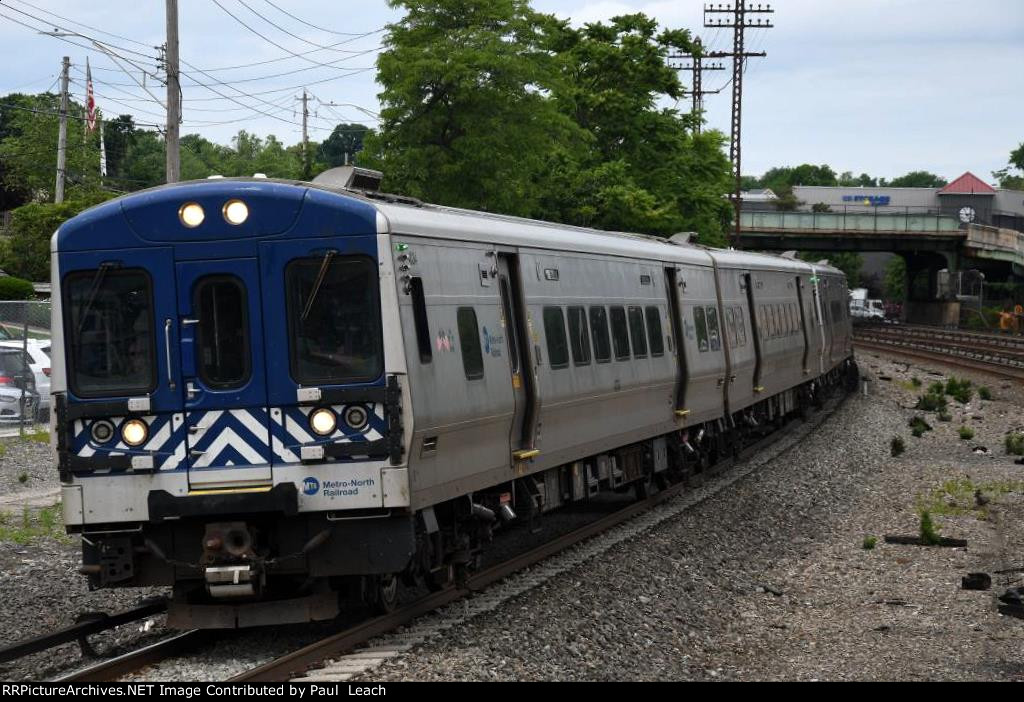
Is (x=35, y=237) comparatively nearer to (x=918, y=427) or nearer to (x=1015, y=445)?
(x=918, y=427)

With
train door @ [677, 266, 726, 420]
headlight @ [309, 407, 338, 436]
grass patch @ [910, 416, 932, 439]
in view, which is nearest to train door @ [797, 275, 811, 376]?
grass patch @ [910, 416, 932, 439]

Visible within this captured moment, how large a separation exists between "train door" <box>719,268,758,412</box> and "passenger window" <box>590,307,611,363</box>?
6254mm

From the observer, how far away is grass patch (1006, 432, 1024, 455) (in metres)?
23.9

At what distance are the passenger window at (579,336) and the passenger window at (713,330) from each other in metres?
6.03

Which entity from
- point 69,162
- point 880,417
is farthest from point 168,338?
point 69,162

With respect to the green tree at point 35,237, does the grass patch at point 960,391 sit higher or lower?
lower

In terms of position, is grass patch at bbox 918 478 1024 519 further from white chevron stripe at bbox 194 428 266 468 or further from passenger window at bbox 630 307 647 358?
white chevron stripe at bbox 194 428 266 468

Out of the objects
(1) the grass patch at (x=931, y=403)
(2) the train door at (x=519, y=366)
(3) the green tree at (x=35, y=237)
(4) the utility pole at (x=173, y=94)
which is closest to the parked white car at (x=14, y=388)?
(4) the utility pole at (x=173, y=94)

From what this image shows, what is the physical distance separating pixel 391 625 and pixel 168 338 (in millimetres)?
2472

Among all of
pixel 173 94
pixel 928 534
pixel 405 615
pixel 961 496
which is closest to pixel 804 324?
pixel 961 496

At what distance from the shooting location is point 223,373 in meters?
9.71

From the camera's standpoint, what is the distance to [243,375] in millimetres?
9688

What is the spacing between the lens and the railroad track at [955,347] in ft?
139

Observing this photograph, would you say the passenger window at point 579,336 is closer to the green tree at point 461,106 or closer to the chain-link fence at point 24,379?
the chain-link fence at point 24,379
